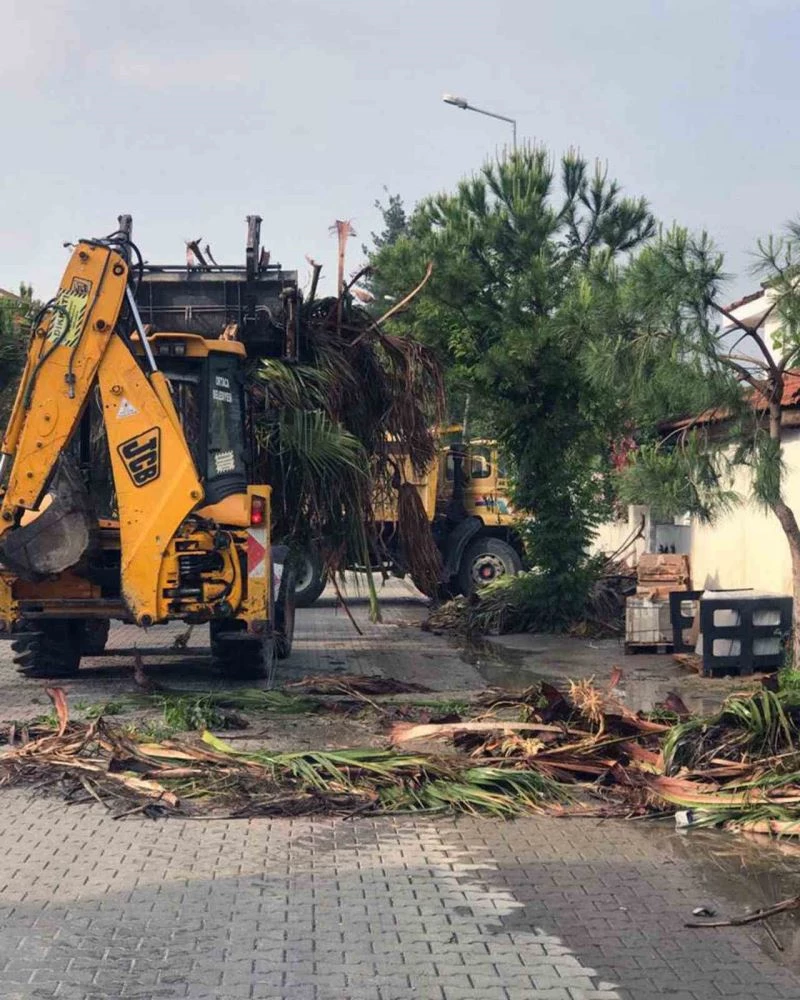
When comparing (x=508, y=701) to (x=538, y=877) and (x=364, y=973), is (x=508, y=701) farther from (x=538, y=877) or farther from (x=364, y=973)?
(x=364, y=973)

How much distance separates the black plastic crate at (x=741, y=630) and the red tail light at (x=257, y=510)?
450 cm

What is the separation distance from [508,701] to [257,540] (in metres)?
2.51

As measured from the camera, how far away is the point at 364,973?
4.92 m

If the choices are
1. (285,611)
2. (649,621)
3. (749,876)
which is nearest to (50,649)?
(285,611)

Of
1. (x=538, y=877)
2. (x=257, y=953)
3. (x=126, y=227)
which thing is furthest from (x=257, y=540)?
(x=257, y=953)

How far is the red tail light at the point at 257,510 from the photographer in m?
10.9

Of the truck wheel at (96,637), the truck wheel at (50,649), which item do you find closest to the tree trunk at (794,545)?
the truck wheel at (50,649)

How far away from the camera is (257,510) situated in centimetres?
1095

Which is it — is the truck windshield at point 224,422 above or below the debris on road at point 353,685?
above

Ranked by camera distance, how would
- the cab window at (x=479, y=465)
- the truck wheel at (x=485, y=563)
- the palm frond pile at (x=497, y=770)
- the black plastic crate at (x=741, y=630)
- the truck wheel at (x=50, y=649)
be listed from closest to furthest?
the palm frond pile at (x=497, y=770)
the truck wheel at (x=50, y=649)
the black plastic crate at (x=741, y=630)
the truck wheel at (x=485, y=563)
the cab window at (x=479, y=465)

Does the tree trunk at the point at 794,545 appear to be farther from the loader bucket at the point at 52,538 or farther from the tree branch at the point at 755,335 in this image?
the loader bucket at the point at 52,538

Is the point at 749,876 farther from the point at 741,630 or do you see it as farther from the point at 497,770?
the point at 741,630

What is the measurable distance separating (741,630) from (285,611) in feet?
14.6

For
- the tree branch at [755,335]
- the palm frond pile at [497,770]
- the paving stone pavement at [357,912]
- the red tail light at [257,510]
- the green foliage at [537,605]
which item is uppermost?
the tree branch at [755,335]
